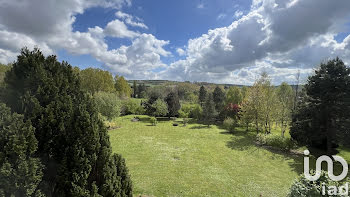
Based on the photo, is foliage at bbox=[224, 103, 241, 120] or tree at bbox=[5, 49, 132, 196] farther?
foliage at bbox=[224, 103, 241, 120]

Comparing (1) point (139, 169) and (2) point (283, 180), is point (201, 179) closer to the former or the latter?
(1) point (139, 169)

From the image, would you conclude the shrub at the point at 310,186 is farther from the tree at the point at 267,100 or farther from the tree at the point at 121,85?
the tree at the point at 121,85

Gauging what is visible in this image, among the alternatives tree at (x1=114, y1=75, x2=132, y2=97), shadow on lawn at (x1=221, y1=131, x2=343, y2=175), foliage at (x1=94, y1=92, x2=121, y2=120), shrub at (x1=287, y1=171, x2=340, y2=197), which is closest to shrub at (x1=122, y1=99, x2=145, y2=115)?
tree at (x1=114, y1=75, x2=132, y2=97)

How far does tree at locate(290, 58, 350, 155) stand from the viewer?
13.4 metres

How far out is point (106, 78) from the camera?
3659cm

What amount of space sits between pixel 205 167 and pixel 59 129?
10.3 meters

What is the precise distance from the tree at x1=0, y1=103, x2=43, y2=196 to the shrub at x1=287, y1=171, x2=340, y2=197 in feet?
25.4

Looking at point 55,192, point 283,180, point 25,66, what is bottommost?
point 283,180

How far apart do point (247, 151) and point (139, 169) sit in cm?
1128

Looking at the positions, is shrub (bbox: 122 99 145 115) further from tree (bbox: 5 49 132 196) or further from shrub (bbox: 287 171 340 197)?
shrub (bbox: 287 171 340 197)

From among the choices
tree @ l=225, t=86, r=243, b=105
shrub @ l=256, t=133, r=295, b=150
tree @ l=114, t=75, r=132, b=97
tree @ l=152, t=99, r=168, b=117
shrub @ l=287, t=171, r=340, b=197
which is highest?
tree @ l=114, t=75, r=132, b=97

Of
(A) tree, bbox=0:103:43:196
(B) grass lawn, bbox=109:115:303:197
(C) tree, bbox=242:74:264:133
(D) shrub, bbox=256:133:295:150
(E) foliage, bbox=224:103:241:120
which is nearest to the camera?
(A) tree, bbox=0:103:43:196

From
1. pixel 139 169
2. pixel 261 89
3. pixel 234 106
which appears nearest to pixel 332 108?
pixel 261 89

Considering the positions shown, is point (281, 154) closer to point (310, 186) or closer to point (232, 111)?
point (310, 186)
